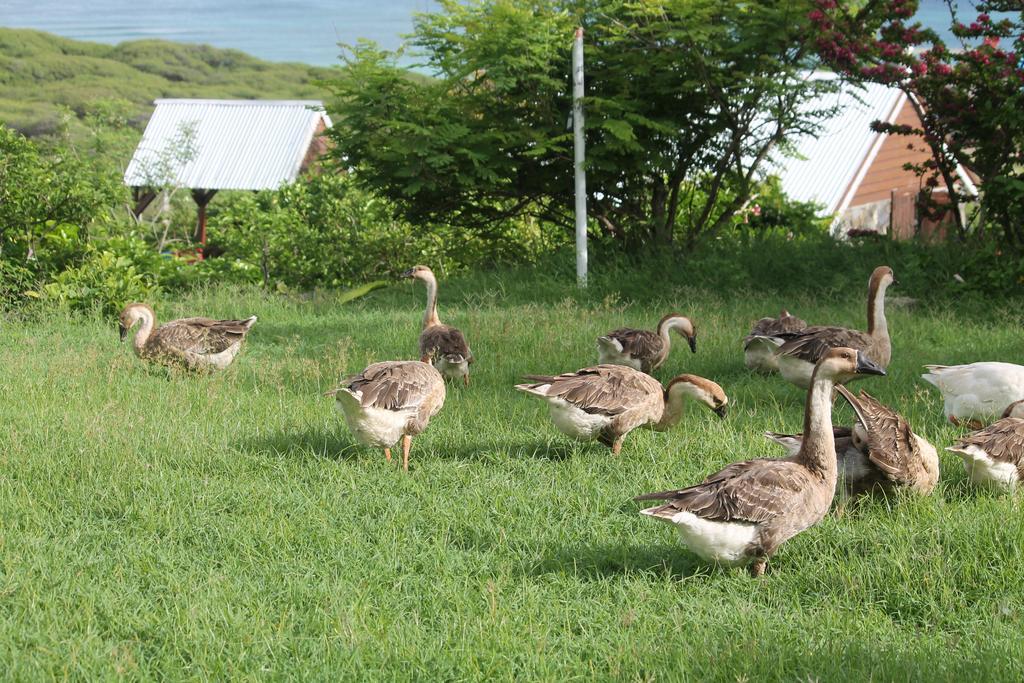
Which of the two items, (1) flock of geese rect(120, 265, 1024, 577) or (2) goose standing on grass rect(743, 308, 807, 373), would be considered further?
(2) goose standing on grass rect(743, 308, 807, 373)

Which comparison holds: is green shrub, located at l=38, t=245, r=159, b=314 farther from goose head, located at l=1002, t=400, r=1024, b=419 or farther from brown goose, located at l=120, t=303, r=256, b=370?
goose head, located at l=1002, t=400, r=1024, b=419

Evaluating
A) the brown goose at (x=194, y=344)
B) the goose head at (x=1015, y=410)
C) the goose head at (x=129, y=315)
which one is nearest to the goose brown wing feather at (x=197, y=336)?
the brown goose at (x=194, y=344)

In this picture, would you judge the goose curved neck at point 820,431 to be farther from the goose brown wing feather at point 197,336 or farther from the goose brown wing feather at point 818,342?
the goose brown wing feather at point 197,336

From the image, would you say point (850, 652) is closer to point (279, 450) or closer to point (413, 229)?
point (279, 450)

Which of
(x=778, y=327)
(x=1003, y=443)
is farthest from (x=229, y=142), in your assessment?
(x=1003, y=443)

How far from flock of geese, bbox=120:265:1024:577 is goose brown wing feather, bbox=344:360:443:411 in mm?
10

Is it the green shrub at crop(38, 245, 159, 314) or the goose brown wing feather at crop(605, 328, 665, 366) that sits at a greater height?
the goose brown wing feather at crop(605, 328, 665, 366)

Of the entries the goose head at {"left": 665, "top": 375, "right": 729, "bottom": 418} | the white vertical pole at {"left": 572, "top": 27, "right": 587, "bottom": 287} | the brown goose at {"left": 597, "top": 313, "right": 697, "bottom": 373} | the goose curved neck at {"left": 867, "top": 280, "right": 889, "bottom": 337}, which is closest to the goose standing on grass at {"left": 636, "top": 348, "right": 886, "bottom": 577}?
the goose head at {"left": 665, "top": 375, "right": 729, "bottom": 418}

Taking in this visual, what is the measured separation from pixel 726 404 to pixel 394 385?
2502 millimetres

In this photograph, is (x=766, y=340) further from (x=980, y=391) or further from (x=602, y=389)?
(x=602, y=389)

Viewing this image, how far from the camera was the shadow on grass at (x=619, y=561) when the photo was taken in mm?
5590

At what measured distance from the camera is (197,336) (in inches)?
418

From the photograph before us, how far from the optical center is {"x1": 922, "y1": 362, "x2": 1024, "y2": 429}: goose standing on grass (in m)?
7.64

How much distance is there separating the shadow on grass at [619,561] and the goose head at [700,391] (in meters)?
1.89
